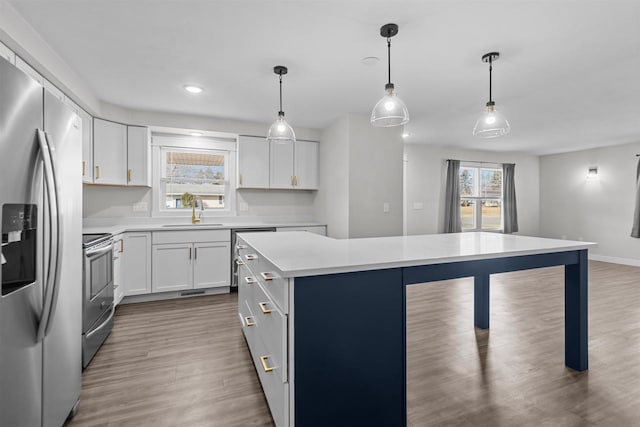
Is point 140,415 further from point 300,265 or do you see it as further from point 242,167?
point 242,167

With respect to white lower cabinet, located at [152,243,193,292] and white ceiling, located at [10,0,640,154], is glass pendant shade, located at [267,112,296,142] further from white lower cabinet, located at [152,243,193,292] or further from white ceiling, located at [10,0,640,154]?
white lower cabinet, located at [152,243,193,292]

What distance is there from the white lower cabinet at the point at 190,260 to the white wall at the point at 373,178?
171 centimetres

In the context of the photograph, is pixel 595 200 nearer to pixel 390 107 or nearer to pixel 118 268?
pixel 390 107

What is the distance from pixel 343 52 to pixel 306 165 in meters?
2.39

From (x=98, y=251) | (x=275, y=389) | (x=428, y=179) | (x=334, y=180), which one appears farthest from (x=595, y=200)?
(x=98, y=251)

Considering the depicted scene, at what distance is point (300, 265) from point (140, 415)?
4.25ft

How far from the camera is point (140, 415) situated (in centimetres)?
171

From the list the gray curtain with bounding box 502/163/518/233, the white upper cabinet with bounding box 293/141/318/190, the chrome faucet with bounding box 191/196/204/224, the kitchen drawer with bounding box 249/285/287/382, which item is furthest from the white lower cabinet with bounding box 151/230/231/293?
the gray curtain with bounding box 502/163/518/233

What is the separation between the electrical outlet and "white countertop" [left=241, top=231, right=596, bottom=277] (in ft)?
9.41

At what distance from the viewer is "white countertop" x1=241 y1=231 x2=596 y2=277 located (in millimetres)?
1385

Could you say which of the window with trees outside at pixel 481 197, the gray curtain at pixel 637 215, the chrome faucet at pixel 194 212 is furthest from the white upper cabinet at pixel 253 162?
the gray curtain at pixel 637 215

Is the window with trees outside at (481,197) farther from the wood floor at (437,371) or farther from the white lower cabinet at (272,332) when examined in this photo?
the white lower cabinet at (272,332)

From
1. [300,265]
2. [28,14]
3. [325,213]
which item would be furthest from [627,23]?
[28,14]

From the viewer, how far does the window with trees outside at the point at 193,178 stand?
448cm
